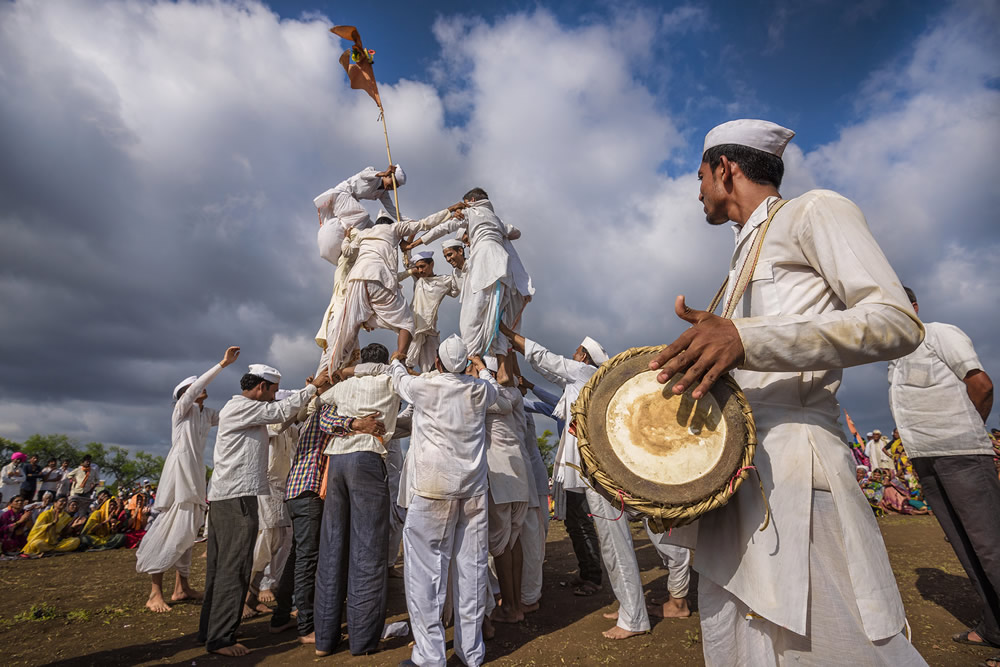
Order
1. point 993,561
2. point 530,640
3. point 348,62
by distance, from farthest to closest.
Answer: point 348,62, point 530,640, point 993,561

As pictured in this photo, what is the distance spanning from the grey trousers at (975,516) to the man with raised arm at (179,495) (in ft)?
22.9

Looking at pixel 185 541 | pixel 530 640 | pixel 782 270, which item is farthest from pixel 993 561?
pixel 185 541

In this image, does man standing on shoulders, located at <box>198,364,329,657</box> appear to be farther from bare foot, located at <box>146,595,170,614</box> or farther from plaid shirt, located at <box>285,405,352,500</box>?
bare foot, located at <box>146,595,170,614</box>

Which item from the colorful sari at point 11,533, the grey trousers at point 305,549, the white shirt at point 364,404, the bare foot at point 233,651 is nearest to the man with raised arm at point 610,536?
the white shirt at point 364,404

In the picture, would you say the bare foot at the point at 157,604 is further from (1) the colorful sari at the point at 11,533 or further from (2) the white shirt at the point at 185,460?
(1) the colorful sari at the point at 11,533

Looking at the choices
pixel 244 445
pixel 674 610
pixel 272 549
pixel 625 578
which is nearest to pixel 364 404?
pixel 244 445

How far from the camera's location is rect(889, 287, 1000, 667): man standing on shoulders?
4012 mm

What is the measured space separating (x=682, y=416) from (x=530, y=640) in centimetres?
421

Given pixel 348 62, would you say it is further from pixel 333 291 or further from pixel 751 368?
pixel 751 368

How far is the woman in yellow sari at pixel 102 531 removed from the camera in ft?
39.6

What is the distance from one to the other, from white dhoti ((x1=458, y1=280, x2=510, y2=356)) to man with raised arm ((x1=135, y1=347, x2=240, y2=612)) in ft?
9.63

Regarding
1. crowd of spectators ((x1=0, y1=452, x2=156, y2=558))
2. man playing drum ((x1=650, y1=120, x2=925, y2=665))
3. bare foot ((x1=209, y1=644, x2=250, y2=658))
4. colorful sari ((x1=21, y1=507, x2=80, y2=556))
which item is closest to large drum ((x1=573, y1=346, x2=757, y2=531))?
man playing drum ((x1=650, y1=120, x2=925, y2=665))

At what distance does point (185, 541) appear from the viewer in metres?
6.10

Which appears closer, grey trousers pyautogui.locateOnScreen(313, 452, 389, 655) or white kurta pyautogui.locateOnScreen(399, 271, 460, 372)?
grey trousers pyautogui.locateOnScreen(313, 452, 389, 655)
